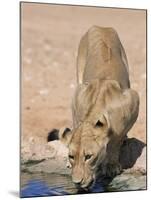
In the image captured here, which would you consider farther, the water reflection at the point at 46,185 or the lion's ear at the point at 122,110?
the lion's ear at the point at 122,110

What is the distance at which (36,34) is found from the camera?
2.71m

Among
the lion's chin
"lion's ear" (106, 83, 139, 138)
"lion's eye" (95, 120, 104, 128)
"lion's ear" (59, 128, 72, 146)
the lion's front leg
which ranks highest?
"lion's ear" (106, 83, 139, 138)

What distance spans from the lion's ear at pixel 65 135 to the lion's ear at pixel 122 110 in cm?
23

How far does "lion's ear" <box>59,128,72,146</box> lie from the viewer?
2744 millimetres

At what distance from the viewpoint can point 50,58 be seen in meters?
2.73

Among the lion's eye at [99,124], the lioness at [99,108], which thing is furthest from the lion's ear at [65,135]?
the lion's eye at [99,124]

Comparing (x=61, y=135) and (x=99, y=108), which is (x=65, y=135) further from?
(x=99, y=108)

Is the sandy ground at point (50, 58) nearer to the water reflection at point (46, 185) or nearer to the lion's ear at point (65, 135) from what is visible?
the lion's ear at point (65, 135)

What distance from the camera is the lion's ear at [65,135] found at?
2.74m

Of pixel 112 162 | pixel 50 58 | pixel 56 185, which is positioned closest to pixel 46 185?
pixel 56 185

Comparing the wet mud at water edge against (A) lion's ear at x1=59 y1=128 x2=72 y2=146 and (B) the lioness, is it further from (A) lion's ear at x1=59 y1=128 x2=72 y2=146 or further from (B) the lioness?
(A) lion's ear at x1=59 y1=128 x2=72 y2=146

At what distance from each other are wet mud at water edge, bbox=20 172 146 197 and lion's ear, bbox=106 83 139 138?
Answer: 10.6 inches

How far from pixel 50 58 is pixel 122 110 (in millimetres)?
481

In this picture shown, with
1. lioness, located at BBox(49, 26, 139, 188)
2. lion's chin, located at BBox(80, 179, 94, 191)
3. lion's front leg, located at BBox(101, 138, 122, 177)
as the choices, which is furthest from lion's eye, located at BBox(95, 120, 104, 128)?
lion's chin, located at BBox(80, 179, 94, 191)
